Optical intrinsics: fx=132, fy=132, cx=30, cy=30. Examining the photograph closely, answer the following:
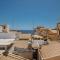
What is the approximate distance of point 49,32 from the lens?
2209 centimetres

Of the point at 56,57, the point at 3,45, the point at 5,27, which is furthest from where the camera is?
the point at 5,27

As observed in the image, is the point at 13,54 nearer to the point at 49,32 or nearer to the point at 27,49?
the point at 27,49

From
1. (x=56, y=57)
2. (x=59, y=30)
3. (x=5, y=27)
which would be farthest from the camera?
(x=5, y=27)

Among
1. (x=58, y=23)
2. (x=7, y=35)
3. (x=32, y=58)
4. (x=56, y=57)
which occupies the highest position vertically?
(x=58, y=23)

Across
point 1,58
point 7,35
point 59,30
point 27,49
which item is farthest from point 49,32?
point 1,58

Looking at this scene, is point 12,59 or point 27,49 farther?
point 27,49

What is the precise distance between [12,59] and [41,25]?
22.7 meters

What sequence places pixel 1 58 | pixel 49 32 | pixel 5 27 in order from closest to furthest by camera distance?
pixel 1 58 < pixel 49 32 < pixel 5 27

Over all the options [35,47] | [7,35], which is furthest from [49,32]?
[35,47]

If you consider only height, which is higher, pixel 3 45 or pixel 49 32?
pixel 49 32

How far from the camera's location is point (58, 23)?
778 inches

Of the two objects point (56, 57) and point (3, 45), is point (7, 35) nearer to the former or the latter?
point (3, 45)

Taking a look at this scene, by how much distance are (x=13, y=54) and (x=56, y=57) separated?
7.19 metres

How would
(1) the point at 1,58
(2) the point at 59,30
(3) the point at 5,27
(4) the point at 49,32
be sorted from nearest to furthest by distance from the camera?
(1) the point at 1,58 → (2) the point at 59,30 → (4) the point at 49,32 → (3) the point at 5,27
